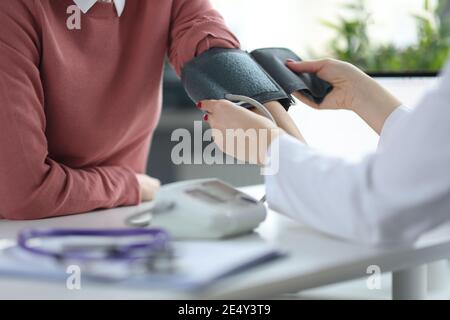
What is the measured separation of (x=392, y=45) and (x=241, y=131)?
177cm

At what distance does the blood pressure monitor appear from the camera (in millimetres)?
871

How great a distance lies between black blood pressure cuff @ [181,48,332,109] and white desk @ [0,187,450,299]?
23cm

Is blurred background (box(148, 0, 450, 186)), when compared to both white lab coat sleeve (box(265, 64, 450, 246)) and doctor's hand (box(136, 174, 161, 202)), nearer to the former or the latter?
doctor's hand (box(136, 174, 161, 202))

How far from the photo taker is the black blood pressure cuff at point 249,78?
115cm

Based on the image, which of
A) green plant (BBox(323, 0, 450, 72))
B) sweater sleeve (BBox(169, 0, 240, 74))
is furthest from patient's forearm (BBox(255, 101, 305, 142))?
green plant (BBox(323, 0, 450, 72))

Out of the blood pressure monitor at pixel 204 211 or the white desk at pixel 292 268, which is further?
the blood pressure monitor at pixel 204 211

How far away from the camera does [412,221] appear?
807 mm

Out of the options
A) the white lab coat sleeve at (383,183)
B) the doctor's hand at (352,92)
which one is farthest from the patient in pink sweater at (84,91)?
the white lab coat sleeve at (383,183)

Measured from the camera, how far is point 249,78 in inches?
45.6

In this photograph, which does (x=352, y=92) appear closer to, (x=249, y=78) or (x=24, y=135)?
(x=249, y=78)

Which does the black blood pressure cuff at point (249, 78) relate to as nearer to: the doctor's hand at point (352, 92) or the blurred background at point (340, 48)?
the doctor's hand at point (352, 92)

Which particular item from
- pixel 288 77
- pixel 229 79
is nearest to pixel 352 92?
pixel 288 77

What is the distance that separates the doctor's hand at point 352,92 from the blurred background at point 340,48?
5.3 inches

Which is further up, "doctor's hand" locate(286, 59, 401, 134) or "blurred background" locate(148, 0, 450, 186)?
"blurred background" locate(148, 0, 450, 186)
